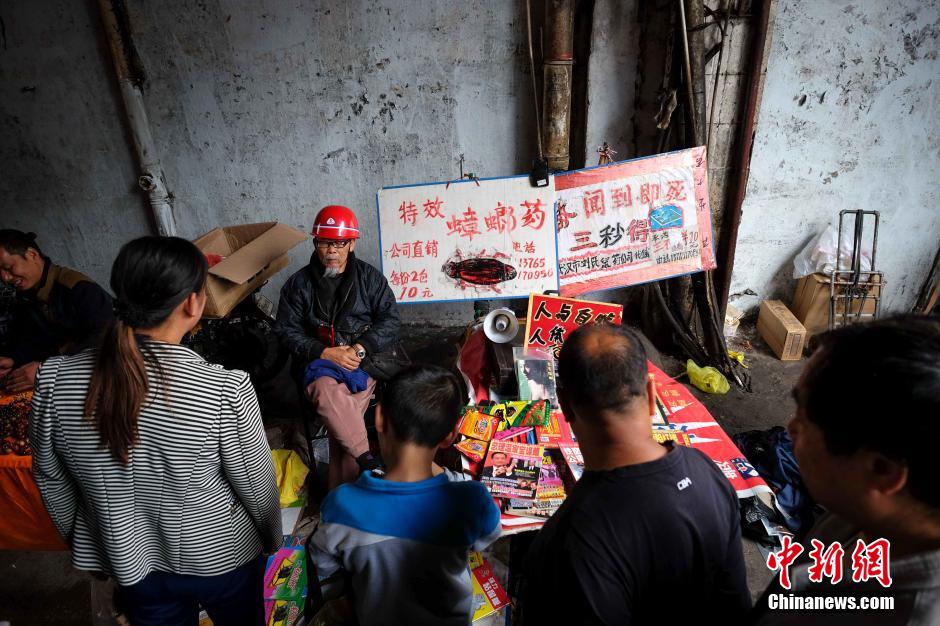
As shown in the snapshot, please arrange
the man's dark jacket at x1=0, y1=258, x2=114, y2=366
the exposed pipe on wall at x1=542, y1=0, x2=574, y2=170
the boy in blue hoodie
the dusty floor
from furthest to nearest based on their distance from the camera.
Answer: the exposed pipe on wall at x1=542, y1=0, x2=574, y2=170 < the man's dark jacket at x1=0, y1=258, x2=114, y2=366 < the dusty floor < the boy in blue hoodie

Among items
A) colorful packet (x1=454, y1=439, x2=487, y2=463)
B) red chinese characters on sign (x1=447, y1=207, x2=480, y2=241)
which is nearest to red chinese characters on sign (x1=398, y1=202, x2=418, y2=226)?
red chinese characters on sign (x1=447, y1=207, x2=480, y2=241)

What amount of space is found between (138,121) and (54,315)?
2742 millimetres

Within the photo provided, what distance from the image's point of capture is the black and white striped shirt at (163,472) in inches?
56.7

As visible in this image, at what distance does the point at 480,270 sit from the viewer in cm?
417

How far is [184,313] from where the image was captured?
61.2 inches

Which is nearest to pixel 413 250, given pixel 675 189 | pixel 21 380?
pixel 675 189

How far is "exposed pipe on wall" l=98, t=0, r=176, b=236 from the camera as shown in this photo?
4.63 m

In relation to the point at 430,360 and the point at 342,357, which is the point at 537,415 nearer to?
the point at 342,357

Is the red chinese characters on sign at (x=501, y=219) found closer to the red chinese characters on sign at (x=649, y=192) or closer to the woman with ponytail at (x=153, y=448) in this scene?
the red chinese characters on sign at (x=649, y=192)

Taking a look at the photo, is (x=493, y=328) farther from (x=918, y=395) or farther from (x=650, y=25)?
(x=650, y=25)

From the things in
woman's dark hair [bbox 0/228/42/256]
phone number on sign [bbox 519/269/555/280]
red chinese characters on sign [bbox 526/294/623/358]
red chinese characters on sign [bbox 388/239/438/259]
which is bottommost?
red chinese characters on sign [bbox 526/294/623/358]

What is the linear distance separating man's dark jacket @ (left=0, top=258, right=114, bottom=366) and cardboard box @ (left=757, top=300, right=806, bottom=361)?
586 centimetres

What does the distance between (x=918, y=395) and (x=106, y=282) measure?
7299 millimetres

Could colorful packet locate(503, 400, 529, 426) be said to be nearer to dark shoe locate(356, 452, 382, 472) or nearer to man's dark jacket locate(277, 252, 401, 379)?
dark shoe locate(356, 452, 382, 472)
